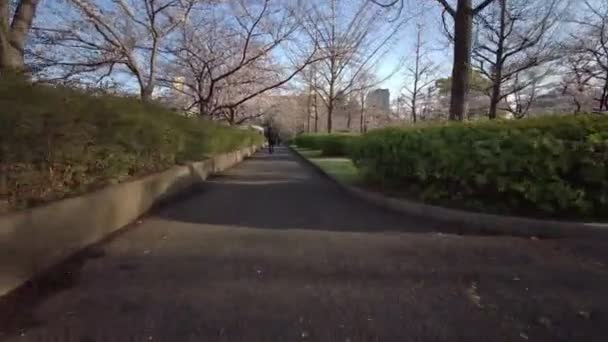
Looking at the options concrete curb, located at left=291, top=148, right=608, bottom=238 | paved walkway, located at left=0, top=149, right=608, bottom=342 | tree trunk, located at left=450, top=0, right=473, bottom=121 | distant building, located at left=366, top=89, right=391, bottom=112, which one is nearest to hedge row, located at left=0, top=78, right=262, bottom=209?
paved walkway, located at left=0, top=149, right=608, bottom=342

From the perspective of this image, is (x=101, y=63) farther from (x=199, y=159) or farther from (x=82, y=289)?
(x=82, y=289)

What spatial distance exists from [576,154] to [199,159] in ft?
31.0

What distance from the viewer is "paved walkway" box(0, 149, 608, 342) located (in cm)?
255

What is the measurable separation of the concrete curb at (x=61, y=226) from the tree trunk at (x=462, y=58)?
7435mm

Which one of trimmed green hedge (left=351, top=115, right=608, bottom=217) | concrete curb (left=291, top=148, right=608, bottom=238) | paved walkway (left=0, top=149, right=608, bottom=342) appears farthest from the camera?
trimmed green hedge (left=351, top=115, right=608, bottom=217)

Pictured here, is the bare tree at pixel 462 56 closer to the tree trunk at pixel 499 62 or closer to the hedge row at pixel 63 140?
the hedge row at pixel 63 140

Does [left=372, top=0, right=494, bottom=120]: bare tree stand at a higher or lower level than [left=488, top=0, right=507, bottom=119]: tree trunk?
lower

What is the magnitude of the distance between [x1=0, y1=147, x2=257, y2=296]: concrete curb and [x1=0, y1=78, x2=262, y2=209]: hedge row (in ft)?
0.72

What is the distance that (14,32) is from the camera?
709cm

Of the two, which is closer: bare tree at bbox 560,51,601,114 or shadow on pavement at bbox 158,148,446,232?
shadow on pavement at bbox 158,148,446,232

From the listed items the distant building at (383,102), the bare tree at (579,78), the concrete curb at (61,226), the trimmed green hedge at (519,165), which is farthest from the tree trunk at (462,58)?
the distant building at (383,102)

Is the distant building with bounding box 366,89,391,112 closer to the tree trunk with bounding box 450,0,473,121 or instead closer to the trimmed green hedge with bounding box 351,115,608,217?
the tree trunk with bounding box 450,0,473,121

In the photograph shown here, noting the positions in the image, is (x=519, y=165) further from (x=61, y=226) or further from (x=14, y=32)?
(x=14, y=32)

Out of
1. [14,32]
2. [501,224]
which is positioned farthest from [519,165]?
[14,32]
